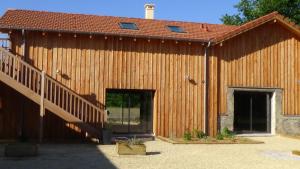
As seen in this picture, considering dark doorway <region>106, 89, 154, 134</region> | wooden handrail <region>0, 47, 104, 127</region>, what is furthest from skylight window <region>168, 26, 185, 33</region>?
wooden handrail <region>0, 47, 104, 127</region>

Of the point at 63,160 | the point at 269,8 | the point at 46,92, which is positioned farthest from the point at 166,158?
the point at 269,8

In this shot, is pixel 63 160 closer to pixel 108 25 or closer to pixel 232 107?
pixel 108 25

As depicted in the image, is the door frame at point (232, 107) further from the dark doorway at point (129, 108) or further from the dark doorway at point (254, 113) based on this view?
the dark doorway at point (129, 108)

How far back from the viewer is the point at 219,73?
23766 mm

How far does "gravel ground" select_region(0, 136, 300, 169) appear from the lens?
44.9ft

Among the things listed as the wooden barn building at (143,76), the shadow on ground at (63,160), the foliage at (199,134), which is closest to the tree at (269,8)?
the wooden barn building at (143,76)

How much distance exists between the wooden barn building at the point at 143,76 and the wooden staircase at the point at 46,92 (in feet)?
0.14

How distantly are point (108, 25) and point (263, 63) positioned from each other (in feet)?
28.1

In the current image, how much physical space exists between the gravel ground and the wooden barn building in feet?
8.08

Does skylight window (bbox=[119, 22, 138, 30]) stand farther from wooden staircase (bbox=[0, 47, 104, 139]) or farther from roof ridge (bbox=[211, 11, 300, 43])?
wooden staircase (bbox=[0, 47, 104, 139])

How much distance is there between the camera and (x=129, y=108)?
24922 mm

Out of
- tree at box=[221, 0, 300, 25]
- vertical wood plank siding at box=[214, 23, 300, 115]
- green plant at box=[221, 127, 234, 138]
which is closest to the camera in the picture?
green plant at box=[221, 127, 234, 138]

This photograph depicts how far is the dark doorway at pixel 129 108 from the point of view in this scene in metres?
24.3

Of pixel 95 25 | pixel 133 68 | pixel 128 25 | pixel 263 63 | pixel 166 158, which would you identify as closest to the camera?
pixel 166 158
